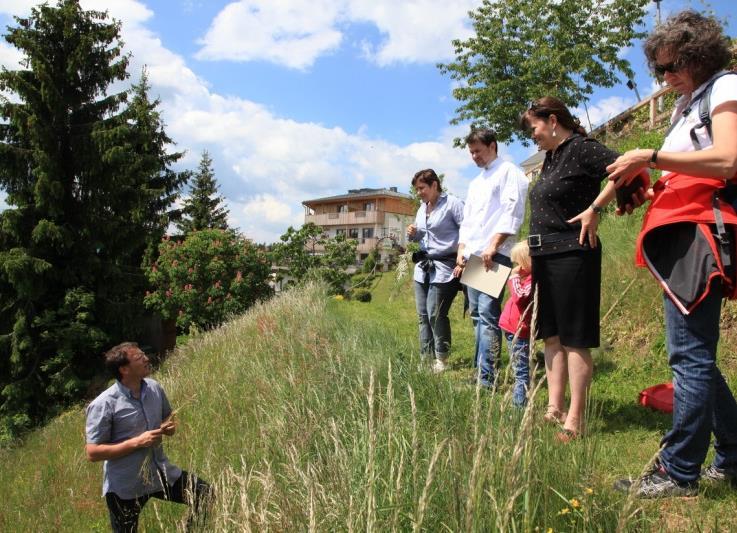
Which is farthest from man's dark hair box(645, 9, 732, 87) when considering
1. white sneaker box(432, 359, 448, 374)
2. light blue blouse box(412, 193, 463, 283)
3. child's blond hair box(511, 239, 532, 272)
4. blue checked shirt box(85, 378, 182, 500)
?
blue checked shirt box(85, 378, 182, 500)

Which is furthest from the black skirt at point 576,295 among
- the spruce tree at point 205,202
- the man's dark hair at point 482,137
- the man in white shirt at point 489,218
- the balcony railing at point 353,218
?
the balcony railing at point 353,218

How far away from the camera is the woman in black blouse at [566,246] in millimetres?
3027

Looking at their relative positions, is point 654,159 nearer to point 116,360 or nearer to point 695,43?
point 695,43

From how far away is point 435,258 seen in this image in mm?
5473

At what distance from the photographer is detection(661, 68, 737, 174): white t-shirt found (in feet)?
7.20

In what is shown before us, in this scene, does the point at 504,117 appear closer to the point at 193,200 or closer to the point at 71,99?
the point at 71,99

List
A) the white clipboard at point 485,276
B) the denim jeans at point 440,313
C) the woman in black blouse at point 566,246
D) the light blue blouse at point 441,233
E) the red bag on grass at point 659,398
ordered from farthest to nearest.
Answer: the light blue blouse at point 441,233
the denim jeans at point 440,313
the white clipboard at point 485,276
the red bag on grass at point 659,398
the woman in black blouse at point 566,246

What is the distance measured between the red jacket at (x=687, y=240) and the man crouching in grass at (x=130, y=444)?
263 cm

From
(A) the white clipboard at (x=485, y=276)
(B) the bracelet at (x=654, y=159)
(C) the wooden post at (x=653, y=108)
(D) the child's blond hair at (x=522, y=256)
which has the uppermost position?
(C) the wooden post at (x=653, y=108)

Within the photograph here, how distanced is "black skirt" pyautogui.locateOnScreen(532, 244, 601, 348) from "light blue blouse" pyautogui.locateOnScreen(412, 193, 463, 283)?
224 centimetres

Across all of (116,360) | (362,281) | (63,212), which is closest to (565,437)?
(116,360)

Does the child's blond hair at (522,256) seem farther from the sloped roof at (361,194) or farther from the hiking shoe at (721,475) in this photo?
the sloped roof at (361,194)

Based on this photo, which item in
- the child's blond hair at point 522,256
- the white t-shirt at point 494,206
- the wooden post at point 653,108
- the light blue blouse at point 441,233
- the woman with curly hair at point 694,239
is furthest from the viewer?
the wooden post at point 653,108

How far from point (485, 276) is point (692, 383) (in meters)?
2.23
